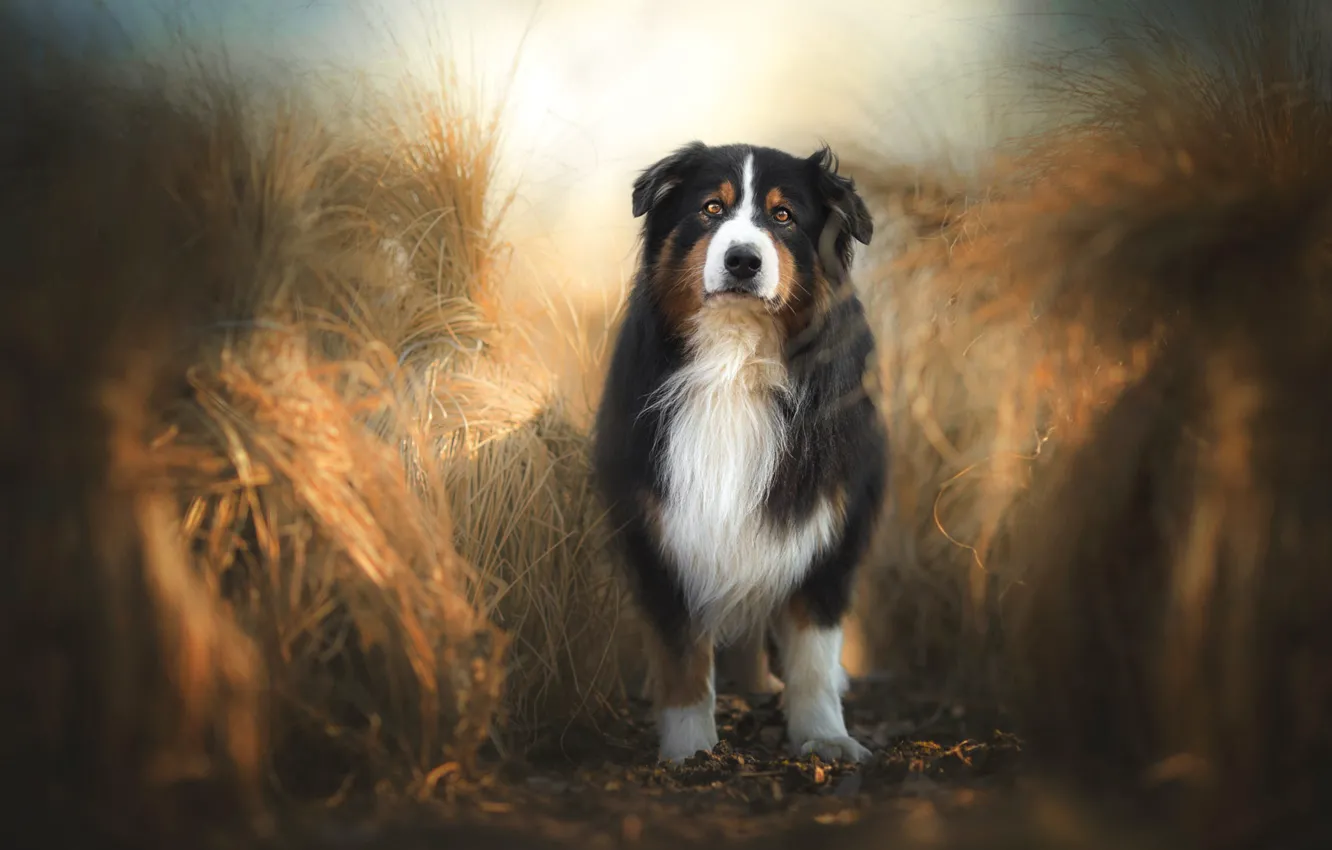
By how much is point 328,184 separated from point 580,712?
2.16 metres

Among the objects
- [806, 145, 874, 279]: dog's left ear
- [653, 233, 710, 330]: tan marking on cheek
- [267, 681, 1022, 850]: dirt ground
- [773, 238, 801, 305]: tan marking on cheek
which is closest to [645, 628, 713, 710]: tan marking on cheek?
[267, 681, 1022, 850]: dirt ground

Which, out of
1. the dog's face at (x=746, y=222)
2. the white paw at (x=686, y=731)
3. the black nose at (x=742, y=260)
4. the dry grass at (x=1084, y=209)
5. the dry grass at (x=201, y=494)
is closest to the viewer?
the dry grass at (x=201, y=494)

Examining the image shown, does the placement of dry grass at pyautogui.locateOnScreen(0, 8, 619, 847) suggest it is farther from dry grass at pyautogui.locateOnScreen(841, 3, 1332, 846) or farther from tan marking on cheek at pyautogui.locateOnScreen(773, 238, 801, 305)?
dry grass at pyautogui.locateOnScreen(841, 3, 1332, 846)

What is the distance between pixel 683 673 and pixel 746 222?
1.55 metres

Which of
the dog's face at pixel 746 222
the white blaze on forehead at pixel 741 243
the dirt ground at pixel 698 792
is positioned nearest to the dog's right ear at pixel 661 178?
the dog's face at pixel 746 222

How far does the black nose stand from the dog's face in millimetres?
38

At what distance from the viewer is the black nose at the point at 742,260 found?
3.36 meters

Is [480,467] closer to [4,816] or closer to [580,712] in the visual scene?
[580,712]

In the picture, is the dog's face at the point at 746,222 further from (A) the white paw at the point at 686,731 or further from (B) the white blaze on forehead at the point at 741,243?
(A) the white paw at the point at 686,731

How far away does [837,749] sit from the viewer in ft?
11.8

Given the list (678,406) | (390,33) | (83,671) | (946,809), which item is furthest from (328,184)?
(946,809)

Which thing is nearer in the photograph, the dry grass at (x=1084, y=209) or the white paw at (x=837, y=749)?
the dry grass at (x=1084, y=209)

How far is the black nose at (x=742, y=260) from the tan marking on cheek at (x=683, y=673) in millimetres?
1286

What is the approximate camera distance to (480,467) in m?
4.03
